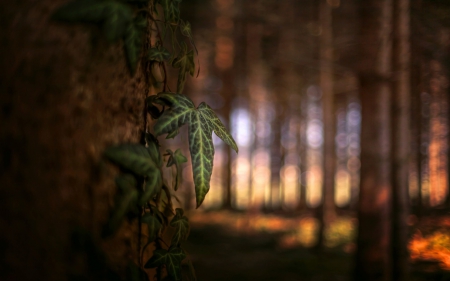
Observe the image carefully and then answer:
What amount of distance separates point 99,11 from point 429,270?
12.5 ft

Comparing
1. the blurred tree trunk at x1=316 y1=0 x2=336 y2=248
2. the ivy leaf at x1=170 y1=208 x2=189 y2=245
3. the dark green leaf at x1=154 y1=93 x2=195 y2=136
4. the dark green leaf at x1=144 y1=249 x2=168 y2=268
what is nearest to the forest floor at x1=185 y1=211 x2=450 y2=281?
the blurred tree trunk at x1=316 y1=0 x2=336 y2=248

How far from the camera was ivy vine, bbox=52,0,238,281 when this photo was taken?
893 millimetres

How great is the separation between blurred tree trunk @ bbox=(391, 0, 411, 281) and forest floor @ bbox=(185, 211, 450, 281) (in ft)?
0.60

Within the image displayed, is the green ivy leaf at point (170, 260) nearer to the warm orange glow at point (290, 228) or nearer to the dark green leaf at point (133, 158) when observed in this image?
the dark green leaf at point (133, 158)

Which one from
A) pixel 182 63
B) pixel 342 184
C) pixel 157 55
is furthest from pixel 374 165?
pixel 342 184

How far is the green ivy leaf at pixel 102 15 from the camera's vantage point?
86 cm

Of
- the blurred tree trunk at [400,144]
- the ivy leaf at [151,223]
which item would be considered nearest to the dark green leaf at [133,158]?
the ivy leaf at [151,223]

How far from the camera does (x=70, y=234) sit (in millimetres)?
831

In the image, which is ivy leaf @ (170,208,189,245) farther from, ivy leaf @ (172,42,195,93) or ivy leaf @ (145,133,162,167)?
ivy leaf @ (172,42,195,93)

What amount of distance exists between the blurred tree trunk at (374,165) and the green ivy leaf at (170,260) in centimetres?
309

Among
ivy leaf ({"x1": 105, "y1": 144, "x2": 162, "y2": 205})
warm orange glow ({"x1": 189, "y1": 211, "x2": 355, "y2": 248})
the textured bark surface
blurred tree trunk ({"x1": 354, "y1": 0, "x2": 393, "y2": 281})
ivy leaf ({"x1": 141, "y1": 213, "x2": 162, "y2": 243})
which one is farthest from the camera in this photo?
warm orange glow ({"x1": 189, "y1": 211, "x2": 355, "y2": 248})

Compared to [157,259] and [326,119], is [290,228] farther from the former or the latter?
[157,259]

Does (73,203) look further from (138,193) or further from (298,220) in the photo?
(298,220)

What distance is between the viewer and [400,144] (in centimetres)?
430
